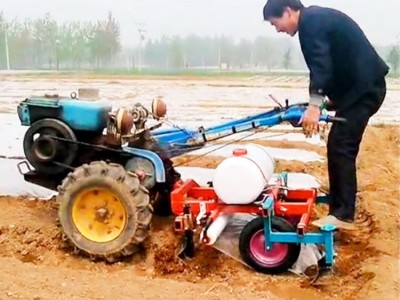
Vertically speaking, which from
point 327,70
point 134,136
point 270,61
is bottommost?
point 270,61

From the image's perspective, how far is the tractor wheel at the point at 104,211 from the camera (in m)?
4.43

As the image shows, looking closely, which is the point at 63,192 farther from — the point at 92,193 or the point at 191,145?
the point at 191,145

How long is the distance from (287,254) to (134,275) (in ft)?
3.22

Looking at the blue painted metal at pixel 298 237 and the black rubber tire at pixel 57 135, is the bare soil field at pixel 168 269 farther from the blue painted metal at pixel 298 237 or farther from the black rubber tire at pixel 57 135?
the black rubber tire at pixel 57 135

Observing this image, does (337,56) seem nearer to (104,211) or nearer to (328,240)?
(328,240)

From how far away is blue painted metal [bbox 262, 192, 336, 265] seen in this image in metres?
4.01

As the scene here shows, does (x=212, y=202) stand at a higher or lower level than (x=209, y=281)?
higher

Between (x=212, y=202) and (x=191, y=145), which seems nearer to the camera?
(x=212, y=202)

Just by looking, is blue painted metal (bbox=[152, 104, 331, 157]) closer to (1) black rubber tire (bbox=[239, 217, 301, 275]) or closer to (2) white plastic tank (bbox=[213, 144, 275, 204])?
(2) white plastic tank (bbox=[213, 144, 275, 204])

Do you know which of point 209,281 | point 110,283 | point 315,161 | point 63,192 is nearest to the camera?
point 110,283

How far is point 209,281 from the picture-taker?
4.21m

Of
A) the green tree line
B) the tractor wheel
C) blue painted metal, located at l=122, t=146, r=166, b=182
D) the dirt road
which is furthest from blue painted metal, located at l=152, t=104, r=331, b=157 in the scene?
the green tree line

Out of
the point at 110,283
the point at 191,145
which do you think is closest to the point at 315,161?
the point at 191,145

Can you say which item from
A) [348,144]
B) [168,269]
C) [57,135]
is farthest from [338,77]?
[57,135]
